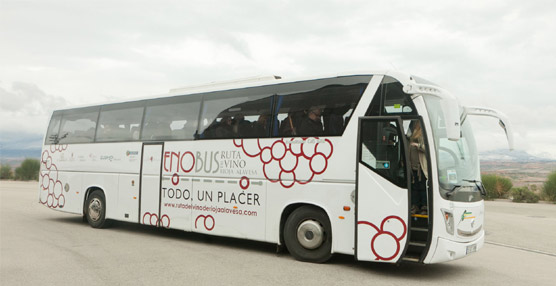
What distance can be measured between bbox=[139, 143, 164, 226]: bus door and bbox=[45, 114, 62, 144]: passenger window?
4414 mm

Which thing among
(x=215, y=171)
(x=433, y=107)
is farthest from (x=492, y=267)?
(x=215, y=171)

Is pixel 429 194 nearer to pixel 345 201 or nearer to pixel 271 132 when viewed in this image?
pixel 345 201

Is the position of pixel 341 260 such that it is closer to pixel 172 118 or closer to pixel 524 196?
pixel 172 118

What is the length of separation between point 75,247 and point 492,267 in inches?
310

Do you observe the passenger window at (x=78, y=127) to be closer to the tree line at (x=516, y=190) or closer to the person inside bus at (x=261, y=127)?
the person inside bus at (x=261, y=127)

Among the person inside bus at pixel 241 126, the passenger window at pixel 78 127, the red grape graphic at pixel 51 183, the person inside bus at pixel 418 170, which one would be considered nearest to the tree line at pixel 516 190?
the person inside bus at pixel 241 126

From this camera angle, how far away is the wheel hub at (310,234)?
8.61m

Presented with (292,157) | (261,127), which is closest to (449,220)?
(292,157)

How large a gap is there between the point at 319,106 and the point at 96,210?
758cm

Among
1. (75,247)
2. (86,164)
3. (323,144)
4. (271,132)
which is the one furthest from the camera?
(86,164)

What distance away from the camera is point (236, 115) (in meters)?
10.1

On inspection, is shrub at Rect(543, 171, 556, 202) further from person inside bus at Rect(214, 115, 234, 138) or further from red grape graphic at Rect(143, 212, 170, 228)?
red grape graphic at Rect(143, 212, 170, 228)

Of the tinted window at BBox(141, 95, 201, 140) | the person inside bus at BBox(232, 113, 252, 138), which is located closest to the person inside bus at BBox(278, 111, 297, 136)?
the person inside bus at BBox(232, 113, 252, 138)

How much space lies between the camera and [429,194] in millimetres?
7453
